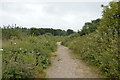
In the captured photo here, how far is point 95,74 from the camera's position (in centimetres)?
426

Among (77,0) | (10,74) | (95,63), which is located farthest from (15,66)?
(77,0)

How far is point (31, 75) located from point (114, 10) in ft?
14.9

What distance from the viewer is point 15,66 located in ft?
10.7

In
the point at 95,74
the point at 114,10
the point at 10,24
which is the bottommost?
the point at 95,74

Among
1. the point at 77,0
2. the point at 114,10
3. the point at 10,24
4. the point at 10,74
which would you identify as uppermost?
the point at 77,0

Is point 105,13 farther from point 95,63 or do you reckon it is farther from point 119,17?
point 95,63

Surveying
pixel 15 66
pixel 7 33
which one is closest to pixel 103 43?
pixel 15 66

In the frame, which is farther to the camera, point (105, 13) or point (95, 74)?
point (105, 13)

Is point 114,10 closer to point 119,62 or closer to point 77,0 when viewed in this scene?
point 77,0

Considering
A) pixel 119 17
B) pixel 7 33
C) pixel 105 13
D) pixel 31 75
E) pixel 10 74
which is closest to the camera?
pixel 10 74

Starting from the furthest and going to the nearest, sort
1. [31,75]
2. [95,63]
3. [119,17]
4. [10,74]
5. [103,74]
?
[119,17] → [95,63] → [103,74] → [31,75] → [10,74]

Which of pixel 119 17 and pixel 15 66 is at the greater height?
pixel 119 17

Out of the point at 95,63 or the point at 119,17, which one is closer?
the point at 95,63

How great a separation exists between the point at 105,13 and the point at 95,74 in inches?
130
